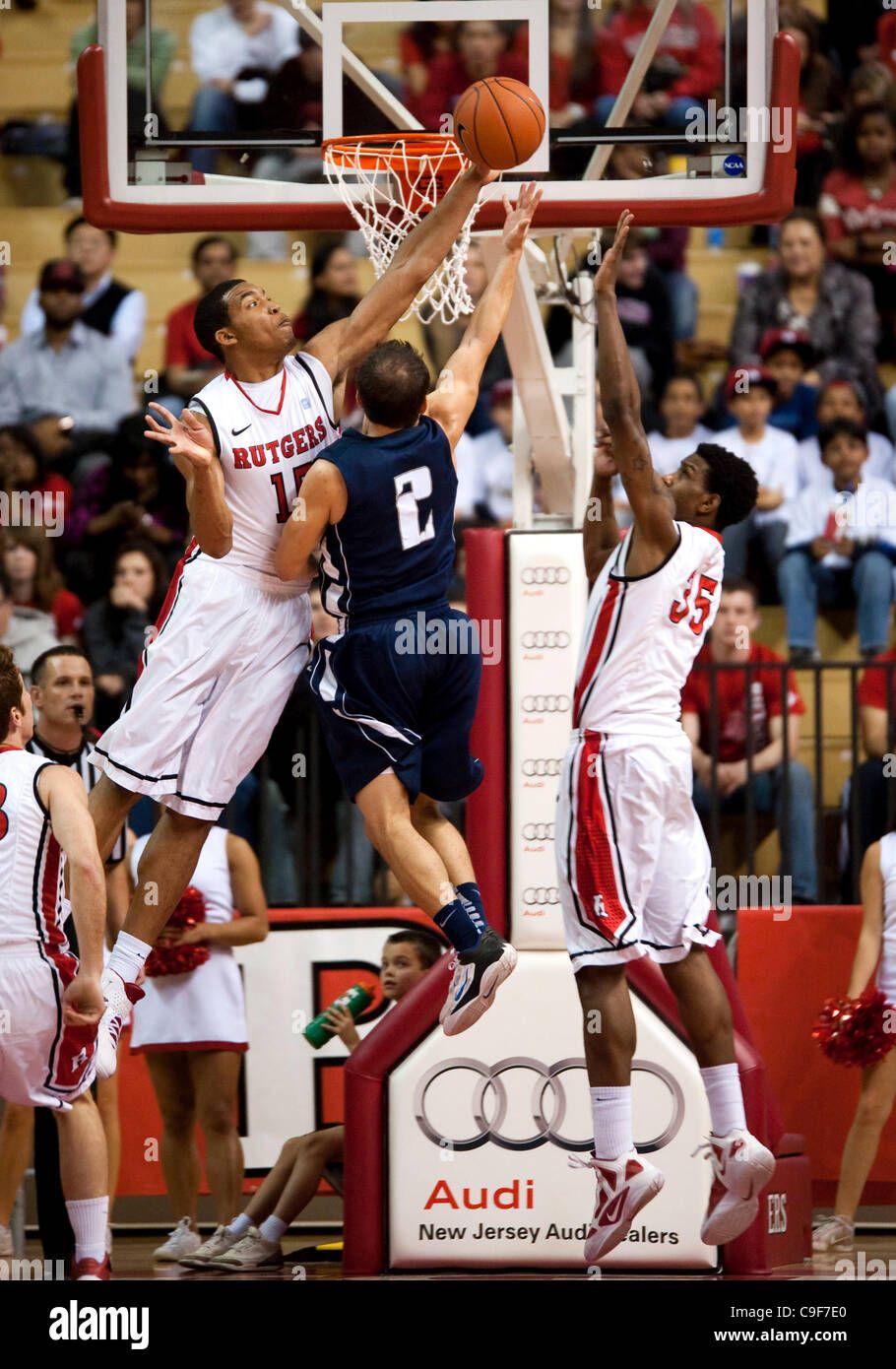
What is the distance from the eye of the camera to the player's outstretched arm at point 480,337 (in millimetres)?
6328

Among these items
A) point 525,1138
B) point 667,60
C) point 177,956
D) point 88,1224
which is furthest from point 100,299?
point 88,1224

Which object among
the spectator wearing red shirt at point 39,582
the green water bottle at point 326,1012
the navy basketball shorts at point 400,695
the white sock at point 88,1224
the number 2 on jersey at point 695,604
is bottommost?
the white sock at point 88,1224

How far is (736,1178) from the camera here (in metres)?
6.29

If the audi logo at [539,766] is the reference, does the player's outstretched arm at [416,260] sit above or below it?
above

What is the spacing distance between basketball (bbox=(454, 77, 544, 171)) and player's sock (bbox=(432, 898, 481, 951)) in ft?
6.99

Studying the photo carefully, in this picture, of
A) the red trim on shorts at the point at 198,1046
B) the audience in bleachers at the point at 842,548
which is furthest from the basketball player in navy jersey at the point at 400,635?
the audience in bleachers at the point at 842,548

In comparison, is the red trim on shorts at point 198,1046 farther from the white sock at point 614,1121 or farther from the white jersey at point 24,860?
the white sock at point 614,1121

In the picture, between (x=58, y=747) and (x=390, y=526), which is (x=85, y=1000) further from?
(x=58, y=747)

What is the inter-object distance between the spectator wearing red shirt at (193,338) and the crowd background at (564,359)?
19 millimetres

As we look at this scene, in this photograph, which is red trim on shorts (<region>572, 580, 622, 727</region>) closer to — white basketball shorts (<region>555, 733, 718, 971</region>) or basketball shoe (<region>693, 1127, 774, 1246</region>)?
white basketball shorts (<region>555, 733, 718, 971</region>)

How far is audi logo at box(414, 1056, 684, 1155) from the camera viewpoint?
7.42 metres

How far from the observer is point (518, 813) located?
7.54 m
